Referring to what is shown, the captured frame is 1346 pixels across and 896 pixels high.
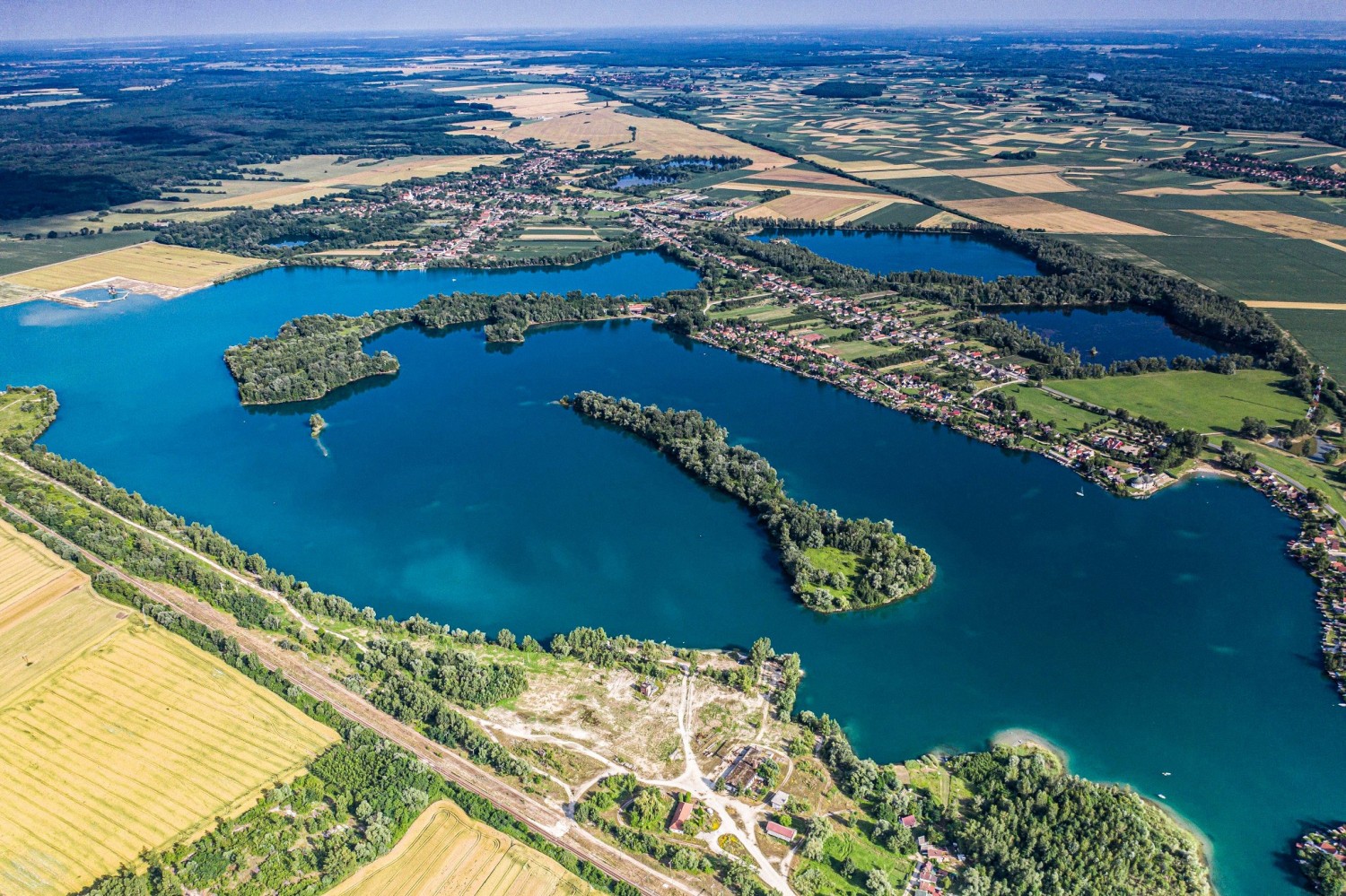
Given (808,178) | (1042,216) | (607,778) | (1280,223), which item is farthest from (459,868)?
(808,178)

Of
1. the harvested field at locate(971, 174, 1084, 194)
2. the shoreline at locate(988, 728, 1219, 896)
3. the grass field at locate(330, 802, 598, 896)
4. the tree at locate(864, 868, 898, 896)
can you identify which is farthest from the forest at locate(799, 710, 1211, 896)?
the harvested field at locate(971, 174, 1084, 194)

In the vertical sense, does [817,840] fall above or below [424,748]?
above

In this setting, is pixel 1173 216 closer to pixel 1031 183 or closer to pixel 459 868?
pixel 1031 183

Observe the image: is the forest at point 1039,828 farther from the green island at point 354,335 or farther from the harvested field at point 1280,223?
the harvested field at point 1280,223

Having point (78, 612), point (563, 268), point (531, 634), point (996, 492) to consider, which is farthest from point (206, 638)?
point (563, 268)

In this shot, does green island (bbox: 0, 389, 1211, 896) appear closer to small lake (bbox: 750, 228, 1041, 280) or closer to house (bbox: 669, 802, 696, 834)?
house (bbox: 669, 802, 696, 834)
